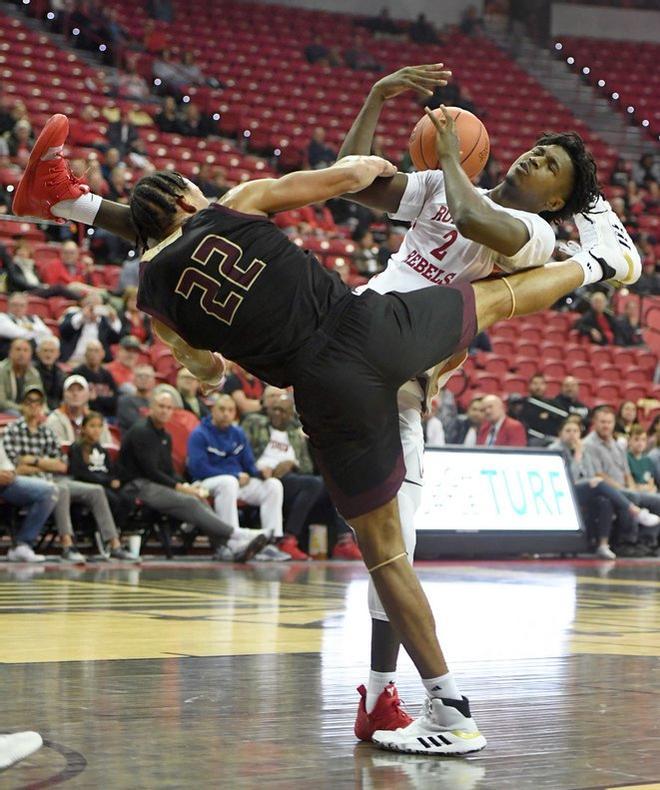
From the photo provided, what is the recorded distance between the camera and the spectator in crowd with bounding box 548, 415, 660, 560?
13297 millimetres

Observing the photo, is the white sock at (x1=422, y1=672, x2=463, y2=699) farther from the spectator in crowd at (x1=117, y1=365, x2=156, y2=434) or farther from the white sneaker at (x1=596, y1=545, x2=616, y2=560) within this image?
the white sneaker at (x1=596, y1=545, x2=616, y2=560)

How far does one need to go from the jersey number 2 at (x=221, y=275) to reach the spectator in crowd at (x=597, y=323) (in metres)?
15.3

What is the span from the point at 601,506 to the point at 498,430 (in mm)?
1388

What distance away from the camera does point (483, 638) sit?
6.00 meters

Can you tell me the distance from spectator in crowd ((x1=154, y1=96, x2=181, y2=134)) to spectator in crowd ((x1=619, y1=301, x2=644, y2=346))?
23.2 feet

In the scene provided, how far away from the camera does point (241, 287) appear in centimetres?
342

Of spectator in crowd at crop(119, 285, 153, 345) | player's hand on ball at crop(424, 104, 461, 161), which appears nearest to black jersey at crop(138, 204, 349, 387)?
player's hand on ball at crop(424, 104, 461, 161)

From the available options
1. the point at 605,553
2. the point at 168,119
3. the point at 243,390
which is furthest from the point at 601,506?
the point at 168,119

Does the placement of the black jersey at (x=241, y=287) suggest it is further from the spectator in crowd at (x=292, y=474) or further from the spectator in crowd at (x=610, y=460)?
the spectator in crowd at (x=610, y=460)

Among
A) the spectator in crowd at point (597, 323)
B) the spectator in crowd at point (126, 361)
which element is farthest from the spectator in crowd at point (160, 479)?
the spectator in crowd at point (597, 323)

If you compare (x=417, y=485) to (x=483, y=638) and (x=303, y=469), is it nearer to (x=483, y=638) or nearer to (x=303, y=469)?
(x=483, y=638)

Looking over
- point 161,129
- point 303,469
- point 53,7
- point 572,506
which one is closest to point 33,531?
point 303,469

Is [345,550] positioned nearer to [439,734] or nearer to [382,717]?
[382,717]

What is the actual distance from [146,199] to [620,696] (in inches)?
86.2
